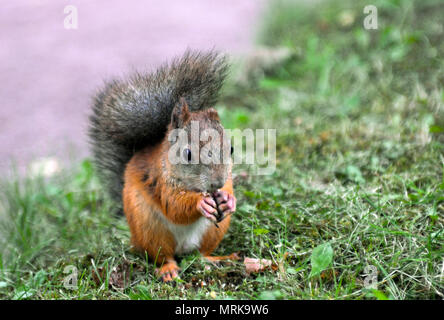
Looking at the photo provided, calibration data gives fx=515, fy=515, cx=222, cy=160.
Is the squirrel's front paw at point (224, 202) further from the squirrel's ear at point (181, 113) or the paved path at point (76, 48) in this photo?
the paved path at point (76, 48)

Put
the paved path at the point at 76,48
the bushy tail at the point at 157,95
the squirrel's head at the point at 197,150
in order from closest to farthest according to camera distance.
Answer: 1. the squirrel's head at the point at 197,150
2. the bushy tail at the point at 157,95
3. the paved path at the point at 76,48

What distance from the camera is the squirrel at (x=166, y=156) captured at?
189cm

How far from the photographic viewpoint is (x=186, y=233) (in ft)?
6.69

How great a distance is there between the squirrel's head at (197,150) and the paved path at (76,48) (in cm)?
144

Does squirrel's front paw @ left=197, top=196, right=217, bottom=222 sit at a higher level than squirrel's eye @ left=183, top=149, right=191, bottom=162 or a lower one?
lower

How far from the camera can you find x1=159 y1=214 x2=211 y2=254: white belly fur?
2020 millimetres

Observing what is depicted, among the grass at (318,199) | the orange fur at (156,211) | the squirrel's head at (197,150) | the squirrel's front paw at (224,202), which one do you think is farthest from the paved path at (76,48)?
the squirrel's front paw at (224,202)

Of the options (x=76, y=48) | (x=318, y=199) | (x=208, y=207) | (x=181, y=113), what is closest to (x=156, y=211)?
(x=208, y=207)

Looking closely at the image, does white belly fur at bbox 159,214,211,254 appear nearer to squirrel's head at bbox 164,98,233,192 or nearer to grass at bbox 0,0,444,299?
grass at bbox 0,0,444,299

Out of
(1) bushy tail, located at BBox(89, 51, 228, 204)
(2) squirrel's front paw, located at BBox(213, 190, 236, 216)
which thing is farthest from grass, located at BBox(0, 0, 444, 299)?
(1) bushy tail, located at BBox(89, 51, 228, 204)

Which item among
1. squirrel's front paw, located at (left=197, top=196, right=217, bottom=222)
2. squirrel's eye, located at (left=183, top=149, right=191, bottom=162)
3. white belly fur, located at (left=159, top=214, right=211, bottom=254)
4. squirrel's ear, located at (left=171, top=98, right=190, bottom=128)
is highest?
squirrel's ear, located at (left=171, top=98, right=190, bottom=128)

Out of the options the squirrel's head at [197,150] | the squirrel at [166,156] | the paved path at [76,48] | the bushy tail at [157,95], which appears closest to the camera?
the squirrel's head at [197,150]

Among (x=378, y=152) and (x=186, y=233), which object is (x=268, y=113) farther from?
(x=186, y=233)
